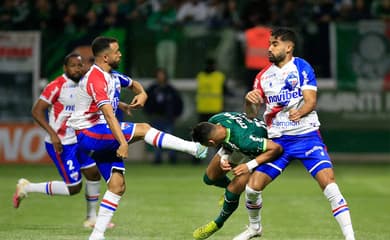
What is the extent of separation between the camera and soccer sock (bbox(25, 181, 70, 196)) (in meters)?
12.1

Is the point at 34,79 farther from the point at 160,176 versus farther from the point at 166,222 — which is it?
the point at 166,222

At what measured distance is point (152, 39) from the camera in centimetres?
2170

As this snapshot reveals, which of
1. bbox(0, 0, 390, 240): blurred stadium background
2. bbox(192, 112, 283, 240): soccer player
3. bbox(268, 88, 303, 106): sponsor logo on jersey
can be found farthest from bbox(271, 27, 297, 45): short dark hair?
bbox(0, 0, 390, 240): blurred stadium background

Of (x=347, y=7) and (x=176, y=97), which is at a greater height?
(x=347, y=7)

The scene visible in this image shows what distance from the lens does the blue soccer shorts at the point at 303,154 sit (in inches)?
391

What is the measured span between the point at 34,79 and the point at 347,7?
7.01 m

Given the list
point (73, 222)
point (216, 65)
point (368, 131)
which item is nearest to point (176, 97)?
point (216, 65)

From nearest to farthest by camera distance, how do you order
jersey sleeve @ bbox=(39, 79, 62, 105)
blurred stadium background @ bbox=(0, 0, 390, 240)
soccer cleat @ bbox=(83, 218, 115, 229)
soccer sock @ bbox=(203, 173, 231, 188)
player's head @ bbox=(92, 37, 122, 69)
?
player's head @ bbox=(92, 37, 122, 69) → soccer sock @ bbox=(203, 173, 231, 188) → soccer cleat @ bbox=(83, 218, 115, 229) → jersey sleeve @ bbox=(39, 79, 62, 105) → blurred stadium background @ bbox=(0, 0, 390, 240)

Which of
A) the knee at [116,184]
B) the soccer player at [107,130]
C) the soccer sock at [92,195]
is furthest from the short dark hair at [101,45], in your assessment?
the soccer sock at [92,195]

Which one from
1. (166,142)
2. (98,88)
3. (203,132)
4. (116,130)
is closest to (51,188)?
(166,142)

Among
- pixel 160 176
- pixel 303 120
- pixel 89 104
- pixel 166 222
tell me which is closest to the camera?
pixel 303 120

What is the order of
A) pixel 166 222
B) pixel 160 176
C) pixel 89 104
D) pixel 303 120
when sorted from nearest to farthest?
pixel 303 120 < pixel 89 104 < pixel 166 222 < pixel 160 176

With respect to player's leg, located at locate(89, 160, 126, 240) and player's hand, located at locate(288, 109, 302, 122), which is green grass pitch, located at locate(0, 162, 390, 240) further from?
player's hand, located at locate(288, 109, 302, 122)

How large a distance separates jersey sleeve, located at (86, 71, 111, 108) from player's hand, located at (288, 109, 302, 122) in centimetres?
181
